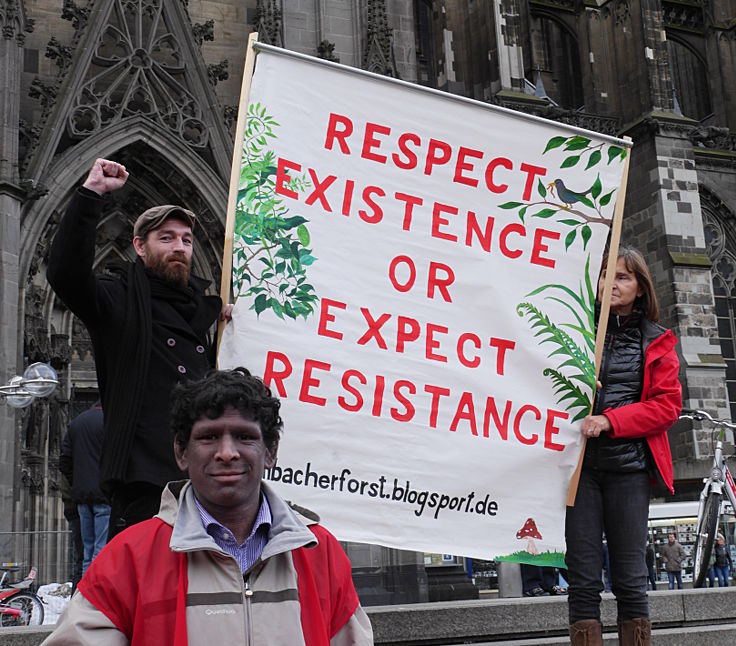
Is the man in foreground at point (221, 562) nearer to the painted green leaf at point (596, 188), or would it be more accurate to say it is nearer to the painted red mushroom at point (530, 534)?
the painted red mushroom at point (530, 534)

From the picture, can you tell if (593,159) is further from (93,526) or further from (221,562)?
(93,526)

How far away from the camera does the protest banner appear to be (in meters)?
4.09

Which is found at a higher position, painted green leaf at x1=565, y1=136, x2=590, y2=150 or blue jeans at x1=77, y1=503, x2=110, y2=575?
painted green leaf at x1=565, y1=136, x2=590, y2=150

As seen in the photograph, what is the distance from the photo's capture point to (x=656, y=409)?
420 cm

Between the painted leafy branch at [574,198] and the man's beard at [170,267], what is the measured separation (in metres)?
1.77

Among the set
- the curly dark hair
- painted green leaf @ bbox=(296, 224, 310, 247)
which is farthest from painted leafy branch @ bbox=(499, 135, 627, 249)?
the curly dark hair

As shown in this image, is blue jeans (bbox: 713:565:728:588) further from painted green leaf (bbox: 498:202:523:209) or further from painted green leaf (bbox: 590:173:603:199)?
painted green leaf (bbox: 498:202:523:209)

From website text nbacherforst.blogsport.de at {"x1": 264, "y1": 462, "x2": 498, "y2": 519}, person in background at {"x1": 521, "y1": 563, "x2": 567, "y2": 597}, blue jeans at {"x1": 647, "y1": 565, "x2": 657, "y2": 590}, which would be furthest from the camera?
blue jeans at {"x1": 647, "y1": 565, "x2": 657, "y2": 590}

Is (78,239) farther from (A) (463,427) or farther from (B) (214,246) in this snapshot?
(B) (214,246)

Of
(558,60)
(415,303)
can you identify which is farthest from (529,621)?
Result: (558,60)

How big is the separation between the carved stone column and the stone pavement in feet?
24.5

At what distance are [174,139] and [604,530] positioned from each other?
1064cm

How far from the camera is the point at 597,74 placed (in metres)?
23.2

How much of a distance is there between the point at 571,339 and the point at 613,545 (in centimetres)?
92
